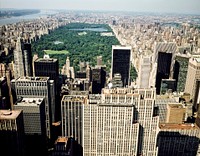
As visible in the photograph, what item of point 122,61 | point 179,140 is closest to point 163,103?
point 179,140

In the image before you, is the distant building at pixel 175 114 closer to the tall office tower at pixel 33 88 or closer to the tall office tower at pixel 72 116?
the tall office tower at pixel 72 116

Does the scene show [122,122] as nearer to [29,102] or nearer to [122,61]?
[29,102]

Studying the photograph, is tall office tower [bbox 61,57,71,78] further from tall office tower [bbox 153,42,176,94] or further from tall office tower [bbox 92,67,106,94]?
tall office tower [bbox 153,42,176,94]

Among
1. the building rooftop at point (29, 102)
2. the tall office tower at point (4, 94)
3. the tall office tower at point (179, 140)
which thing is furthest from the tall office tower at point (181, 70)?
the tall office tower at point (4, 94)

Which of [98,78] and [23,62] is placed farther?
[98,78]

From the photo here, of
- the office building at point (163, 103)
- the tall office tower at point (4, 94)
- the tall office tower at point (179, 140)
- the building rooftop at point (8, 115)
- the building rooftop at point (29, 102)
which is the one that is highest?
the building rooftop at point (8, 115)

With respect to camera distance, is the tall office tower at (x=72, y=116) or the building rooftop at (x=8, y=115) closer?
the building rooftop at (x=8, y=115)
